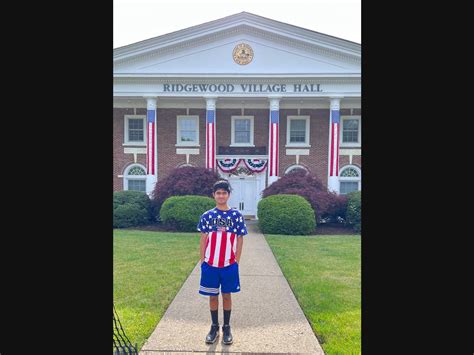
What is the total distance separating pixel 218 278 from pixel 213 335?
0.67 metres

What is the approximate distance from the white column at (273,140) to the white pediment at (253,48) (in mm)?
1488

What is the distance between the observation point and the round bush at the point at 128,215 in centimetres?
1625

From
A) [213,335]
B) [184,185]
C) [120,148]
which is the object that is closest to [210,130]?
[184,185]

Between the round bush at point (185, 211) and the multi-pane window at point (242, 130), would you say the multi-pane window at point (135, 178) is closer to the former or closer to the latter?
the multi-pane window at point (242, 130)

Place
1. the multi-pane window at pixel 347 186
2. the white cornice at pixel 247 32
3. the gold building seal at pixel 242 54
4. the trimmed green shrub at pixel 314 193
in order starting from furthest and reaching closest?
the multi-pane window at pixel 347 186 < the gold building seal at pixel 242 54 < the white cornice at pixel 247 32 < the trimmed green shrub at pixel 314 193

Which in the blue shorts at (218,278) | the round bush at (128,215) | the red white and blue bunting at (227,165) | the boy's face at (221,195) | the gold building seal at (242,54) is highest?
the gold building seal at (242,54)

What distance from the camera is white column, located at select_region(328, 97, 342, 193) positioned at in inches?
744

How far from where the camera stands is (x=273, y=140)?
18922 mm

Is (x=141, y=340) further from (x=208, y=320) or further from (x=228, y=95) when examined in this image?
(x=228, y=95)

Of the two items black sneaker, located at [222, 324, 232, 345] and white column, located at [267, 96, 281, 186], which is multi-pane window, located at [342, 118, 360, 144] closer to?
white column, located at [267, 96, 281, 186]

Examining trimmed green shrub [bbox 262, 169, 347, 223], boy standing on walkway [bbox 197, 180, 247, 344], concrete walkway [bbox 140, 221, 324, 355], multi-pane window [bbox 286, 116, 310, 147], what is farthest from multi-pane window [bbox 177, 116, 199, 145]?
boy standing on walkway [bbox 197, 180, 247, 344]

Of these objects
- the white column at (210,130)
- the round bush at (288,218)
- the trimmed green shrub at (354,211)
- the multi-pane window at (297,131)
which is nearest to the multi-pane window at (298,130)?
the multi-pane window at (297,131)
